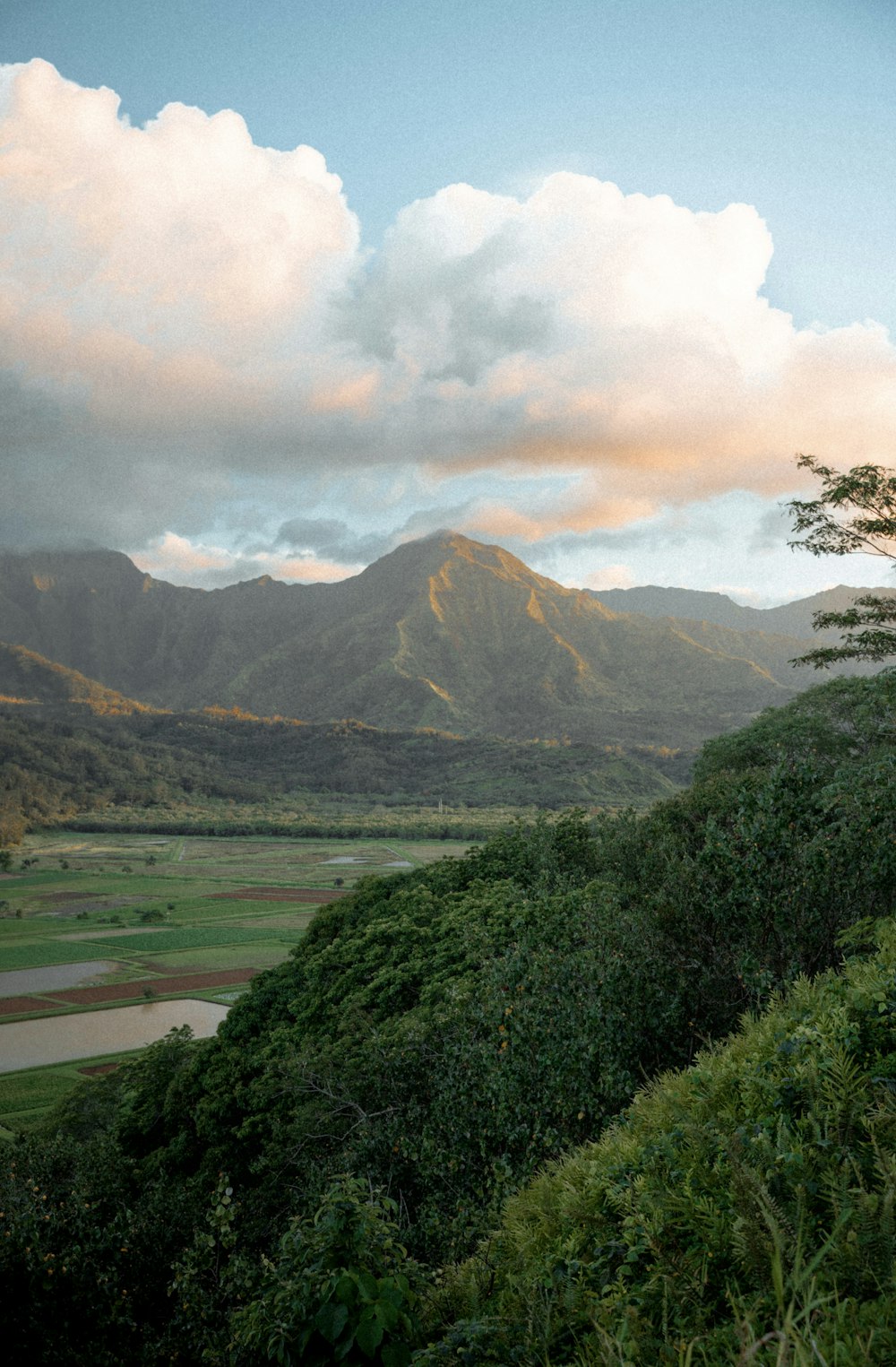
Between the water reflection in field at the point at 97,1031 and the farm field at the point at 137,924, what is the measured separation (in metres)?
0.19

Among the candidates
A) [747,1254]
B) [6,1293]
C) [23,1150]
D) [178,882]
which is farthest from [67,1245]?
[178,882]

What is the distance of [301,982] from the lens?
21.0 meters

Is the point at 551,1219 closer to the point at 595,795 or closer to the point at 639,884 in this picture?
the point at 639,884

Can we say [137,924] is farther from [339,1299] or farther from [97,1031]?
[339,1299]

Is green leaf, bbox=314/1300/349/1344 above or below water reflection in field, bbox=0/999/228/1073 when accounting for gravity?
above

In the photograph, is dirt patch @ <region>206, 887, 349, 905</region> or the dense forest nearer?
the dense forest

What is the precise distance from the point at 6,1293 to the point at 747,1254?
364 inches

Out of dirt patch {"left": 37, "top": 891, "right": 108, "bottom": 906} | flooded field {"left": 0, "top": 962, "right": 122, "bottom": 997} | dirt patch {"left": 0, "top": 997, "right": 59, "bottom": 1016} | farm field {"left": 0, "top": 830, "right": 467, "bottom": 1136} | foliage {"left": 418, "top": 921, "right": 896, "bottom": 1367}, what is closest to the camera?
foliage {"left": 418, "top": 921, "right": 896, "bottom": 1367}

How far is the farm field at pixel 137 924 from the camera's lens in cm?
4778

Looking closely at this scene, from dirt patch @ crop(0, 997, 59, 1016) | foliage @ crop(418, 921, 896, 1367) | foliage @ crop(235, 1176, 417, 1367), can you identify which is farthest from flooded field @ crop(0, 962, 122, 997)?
foliage @ crop(418, 921, 896, 1367)

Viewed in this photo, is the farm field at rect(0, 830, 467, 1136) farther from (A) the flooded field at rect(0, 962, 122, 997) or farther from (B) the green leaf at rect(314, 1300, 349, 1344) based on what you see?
(B) the green leaf at rect(314, 1300, 349, 1344)

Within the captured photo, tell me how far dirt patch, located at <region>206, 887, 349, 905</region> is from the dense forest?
70358mm

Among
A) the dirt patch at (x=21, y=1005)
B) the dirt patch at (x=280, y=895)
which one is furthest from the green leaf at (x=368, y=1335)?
the dirt patch at (x=280, y=895)

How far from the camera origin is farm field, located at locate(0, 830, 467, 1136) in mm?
47781
